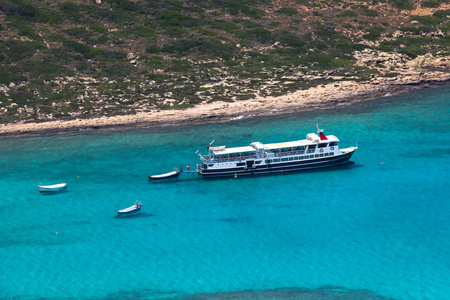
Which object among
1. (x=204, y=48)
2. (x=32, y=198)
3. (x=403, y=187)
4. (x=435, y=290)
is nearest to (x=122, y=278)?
(x=32, y=198)

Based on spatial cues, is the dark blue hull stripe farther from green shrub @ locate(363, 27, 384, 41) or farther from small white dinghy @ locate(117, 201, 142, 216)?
green shrub @ locate(363, 27, 384, 41)

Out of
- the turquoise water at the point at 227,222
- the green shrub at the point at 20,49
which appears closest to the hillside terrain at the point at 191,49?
the green shrub at the point at 20,49

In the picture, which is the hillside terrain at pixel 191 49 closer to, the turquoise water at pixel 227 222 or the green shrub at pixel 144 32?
the green shrub at pixel 144 32

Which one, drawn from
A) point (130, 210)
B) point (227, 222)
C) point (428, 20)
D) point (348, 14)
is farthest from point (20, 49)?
point (428, 20)

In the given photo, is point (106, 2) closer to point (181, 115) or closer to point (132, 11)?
point (132, 11)

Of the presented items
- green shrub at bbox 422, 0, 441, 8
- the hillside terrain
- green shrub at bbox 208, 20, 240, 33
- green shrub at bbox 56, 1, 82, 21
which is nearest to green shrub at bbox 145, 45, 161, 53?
the hillside terrain

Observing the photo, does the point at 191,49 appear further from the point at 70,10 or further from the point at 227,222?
the point at 227,222

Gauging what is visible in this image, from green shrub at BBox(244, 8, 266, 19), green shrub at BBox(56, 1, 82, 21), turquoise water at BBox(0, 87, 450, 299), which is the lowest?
turquoise water at BBox(0, 87, 450, 299)
